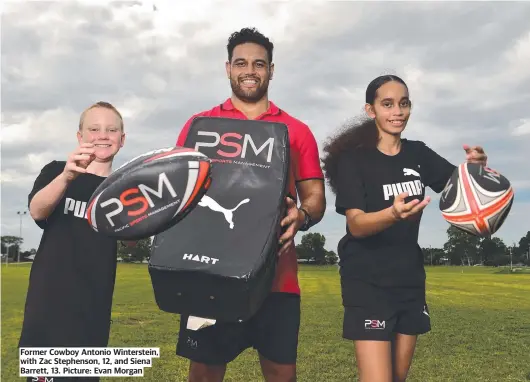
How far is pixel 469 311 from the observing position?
17.4 meters

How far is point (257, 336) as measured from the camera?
3.77m

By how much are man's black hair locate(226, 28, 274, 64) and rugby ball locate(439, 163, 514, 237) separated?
1.63 meters

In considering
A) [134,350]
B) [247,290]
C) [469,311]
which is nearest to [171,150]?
[247,290]

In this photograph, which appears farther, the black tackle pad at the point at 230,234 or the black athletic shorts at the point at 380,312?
the black athletic shorts at the point at 380,312

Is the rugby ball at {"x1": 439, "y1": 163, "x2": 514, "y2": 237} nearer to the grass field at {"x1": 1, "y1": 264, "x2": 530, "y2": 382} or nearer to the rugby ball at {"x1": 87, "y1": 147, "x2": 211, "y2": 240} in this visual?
the rugby ball at {"x1": 87, "y1": 147, "x2": 211, "y2": 240}

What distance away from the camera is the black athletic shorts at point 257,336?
3742 mm

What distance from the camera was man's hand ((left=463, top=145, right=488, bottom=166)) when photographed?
3.98 meters

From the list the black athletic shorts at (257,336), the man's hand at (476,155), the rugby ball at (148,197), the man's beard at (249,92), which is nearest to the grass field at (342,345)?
the black athletic shorts at (257,336)

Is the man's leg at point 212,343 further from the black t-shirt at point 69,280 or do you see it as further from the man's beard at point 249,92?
the man's beard at point 249,92

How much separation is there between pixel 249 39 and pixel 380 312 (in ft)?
7.04

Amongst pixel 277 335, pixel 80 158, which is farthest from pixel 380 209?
pixel 80 158

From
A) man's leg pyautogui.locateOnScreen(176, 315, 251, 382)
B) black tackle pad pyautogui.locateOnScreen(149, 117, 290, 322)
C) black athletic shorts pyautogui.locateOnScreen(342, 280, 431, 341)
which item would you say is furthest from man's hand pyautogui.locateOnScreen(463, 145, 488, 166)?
man's leg pyautogui.locateOnScreen(176, 315, 251, 382)

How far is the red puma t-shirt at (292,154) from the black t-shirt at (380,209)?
0.87 feet

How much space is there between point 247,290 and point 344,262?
1167mm
